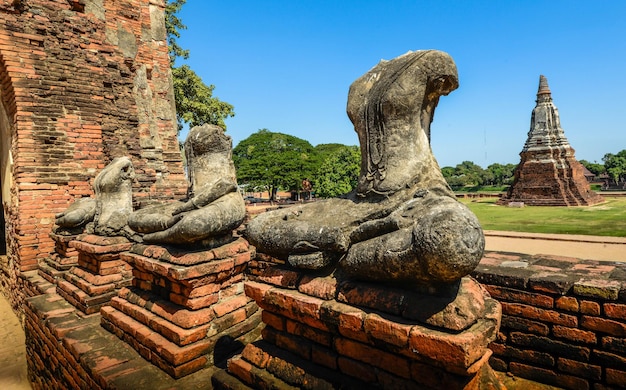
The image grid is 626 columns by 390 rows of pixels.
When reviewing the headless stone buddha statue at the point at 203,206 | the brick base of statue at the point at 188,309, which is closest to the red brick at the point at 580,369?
the brick base of statue at the point at 188,309

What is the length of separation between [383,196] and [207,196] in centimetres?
142

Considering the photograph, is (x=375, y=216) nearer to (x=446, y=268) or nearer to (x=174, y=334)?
(x=446, y=268)

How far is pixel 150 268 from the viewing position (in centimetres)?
281

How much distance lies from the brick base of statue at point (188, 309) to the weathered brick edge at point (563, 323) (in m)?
1.82

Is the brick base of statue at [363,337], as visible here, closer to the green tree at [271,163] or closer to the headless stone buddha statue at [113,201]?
the headless stone buddha statue at [113,201]

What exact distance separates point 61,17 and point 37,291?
485 cm

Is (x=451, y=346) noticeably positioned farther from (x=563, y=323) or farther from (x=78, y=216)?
(x=78, y=216)

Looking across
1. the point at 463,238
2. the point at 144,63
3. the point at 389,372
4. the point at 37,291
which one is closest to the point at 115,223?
the point at 37,291

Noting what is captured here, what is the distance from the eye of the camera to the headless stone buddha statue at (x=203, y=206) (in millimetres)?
2637

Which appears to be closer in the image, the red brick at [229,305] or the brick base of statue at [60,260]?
the red brick at [229,305]

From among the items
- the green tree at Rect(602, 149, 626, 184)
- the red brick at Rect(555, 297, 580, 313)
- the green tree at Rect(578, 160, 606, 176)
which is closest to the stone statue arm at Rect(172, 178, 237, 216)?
the red brick at Rect(555, 297, 580, 313)

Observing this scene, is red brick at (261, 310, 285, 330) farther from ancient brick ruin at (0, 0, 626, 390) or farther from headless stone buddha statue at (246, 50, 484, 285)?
headless stone buddha statue at (246, 50, 484, 285)

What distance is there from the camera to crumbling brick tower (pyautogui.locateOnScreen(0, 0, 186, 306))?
5.96 meters

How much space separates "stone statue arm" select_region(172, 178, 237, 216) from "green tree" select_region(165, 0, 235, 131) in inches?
642
